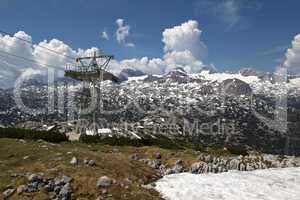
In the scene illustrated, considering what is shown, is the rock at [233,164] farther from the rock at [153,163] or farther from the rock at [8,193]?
the rock at [8,193]

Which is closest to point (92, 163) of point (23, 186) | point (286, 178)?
point (23, 186)

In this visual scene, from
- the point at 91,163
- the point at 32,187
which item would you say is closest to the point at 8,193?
the point at 32,187

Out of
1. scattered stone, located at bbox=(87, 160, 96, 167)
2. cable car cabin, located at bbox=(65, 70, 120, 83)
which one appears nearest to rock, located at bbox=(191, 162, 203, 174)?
scattered stone, located at bbox=(87, 160, 96, 167)

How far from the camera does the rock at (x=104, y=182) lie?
2700 centimetres

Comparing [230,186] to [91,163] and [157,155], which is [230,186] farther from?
[157,155]

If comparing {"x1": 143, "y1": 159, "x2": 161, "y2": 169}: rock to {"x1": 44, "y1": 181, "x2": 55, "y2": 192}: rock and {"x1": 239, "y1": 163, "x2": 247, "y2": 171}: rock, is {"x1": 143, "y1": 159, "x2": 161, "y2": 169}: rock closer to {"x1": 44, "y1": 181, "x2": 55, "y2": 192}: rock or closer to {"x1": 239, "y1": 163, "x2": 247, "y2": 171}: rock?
{"x1": 239, "y1": 163, "x2": 247, "y2": 171}: rock

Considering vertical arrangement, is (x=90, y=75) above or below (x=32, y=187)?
above

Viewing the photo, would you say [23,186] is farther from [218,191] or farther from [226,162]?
[226,162]

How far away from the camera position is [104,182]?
89.5 feet

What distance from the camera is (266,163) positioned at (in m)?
42.4

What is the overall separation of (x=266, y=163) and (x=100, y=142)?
2802 centimetres

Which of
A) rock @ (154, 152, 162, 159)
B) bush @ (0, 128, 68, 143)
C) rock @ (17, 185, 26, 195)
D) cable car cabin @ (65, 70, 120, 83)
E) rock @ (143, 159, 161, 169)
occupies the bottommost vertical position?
rock @ (17, 185, 26, 195)

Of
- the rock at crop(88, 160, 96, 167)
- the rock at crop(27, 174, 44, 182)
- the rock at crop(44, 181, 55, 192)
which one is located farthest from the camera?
the rock at crop(88, 160, 96, 167)

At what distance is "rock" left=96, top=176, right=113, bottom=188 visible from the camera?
27002mm
